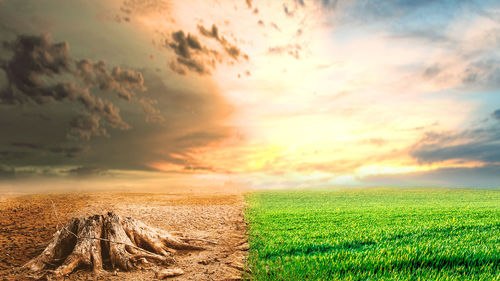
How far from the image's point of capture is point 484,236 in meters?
12.9

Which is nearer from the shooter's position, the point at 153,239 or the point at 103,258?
the point at 103,258

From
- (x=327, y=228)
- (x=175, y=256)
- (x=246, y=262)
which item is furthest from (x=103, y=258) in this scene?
(x=327, y=228)

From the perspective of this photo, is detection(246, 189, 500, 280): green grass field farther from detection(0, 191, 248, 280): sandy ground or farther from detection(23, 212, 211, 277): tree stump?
detection(23, 212, 211, 277): tree stump

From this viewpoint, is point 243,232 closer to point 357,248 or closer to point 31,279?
point 357,248

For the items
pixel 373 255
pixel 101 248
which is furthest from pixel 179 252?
pixel 373 255

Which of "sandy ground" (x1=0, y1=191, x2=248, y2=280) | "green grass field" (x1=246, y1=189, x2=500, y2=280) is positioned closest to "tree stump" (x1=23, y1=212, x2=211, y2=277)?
"sandy ground" (x1=0, y1=191, x2=248, y2=280)

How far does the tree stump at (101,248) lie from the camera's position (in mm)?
9281

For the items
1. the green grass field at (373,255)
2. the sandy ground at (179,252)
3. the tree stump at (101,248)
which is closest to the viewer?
the green grass field at (373,255)

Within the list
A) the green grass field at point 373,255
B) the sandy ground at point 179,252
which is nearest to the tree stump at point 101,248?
the sandy ground at point 179,252

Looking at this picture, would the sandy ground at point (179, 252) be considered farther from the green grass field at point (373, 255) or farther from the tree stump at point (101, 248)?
the green grass field at point (373, 255)

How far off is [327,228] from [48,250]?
467 inches

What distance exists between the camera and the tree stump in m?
9.28

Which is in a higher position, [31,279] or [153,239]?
[153,239]

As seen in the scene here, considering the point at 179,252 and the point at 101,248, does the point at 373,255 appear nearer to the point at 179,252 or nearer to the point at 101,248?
the point at 179,252
